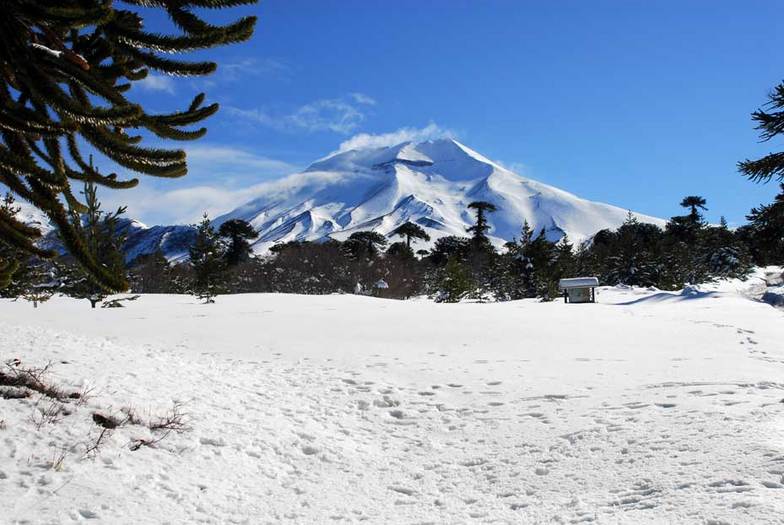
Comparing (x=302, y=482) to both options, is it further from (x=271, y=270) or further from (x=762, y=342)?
Answer: (x=271, y=270)

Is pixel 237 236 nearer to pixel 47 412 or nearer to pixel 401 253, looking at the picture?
pixel 401 253

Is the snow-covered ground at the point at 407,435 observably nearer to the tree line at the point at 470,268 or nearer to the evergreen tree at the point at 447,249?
the tree line at the point at 470,268

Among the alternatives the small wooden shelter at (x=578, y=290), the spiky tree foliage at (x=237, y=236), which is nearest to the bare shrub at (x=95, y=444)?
the small wooden shelter at (x=578, y=290)

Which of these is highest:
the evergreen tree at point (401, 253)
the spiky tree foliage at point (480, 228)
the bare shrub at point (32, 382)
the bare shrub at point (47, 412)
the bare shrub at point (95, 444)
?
the spiky tree foliage at point (480, 228)

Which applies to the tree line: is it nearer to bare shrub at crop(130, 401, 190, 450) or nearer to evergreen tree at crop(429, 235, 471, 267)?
evergreen tree at crop(429, 235, 471, 267)

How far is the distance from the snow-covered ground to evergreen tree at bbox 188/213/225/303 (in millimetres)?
14875

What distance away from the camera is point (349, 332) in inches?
578

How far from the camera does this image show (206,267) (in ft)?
89.9

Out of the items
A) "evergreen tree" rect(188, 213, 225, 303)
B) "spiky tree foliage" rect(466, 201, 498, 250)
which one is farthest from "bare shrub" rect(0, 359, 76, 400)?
"spiky tree foliage" rect(466, 201, 498, 250)

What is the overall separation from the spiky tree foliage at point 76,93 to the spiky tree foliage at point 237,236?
169ft

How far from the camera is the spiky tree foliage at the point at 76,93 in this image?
11.2 ft

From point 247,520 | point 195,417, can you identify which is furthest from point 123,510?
point 195,417

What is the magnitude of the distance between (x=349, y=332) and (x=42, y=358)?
27.1 feet

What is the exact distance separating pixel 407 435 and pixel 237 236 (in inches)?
2036
